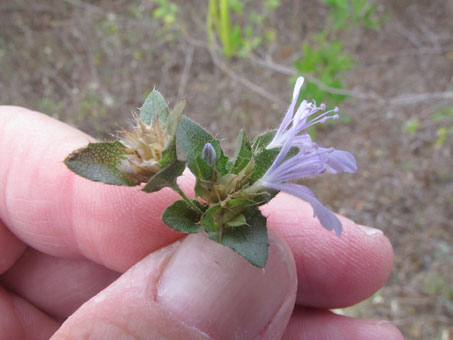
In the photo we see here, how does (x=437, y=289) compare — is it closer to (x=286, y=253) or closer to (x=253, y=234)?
(x=286, y=253)

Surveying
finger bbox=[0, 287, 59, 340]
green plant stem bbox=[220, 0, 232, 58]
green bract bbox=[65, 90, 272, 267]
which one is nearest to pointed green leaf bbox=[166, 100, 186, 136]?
green bract bbox=[65, 90, 272, 267]

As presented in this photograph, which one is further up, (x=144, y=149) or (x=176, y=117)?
(x=176, y=117)

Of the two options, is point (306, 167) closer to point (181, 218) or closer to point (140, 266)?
point (181, 218)

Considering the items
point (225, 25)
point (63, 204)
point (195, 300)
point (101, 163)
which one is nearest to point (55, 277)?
point (63, 204)

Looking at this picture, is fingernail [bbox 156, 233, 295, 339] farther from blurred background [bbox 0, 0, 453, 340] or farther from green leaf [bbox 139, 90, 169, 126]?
blurred background [bbox 0, 0, 453, 340]

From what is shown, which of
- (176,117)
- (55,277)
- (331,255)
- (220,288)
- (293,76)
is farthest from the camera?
(293,76)

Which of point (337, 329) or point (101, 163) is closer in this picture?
point (101, 163)

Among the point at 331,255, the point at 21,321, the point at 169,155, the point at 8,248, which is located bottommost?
the point at 21,321

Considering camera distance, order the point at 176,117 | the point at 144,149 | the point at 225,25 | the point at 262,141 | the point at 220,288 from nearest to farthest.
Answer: the point at 176,117, the point at 144,149, the point at 262,141, the point at 220,288, the point at 225,25

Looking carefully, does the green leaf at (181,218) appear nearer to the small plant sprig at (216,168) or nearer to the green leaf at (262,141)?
the small plant sprig at (216,168)
